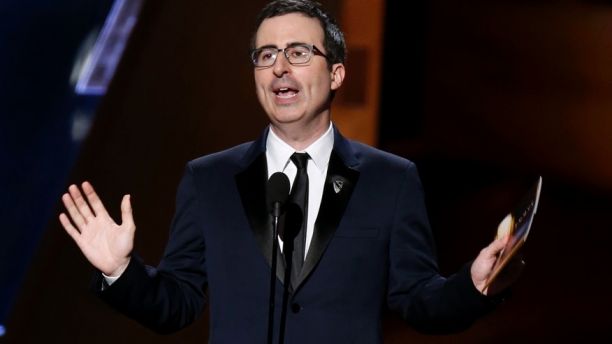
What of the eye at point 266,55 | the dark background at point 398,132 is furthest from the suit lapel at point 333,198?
the dark background at point 398,132

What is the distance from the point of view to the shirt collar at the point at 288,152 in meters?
1.85

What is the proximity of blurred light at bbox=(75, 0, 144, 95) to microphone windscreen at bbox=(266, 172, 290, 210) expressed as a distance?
80.8 inches

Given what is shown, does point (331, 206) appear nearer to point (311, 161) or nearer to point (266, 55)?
point (311, 161)

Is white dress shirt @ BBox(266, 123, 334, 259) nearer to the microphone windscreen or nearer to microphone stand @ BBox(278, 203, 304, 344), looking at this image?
microphone stand @ BBox(278, 203, 304, 344)

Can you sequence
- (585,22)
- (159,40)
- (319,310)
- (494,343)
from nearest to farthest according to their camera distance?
(319,310)
(585,22)
(494,343)
(159,40)

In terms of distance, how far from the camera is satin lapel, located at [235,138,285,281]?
5.74 feet

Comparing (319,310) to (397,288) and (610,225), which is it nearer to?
(397,288)

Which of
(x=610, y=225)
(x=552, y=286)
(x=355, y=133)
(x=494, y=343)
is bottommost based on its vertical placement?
(x=494, y=343)

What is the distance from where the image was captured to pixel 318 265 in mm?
1741

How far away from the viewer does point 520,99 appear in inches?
116

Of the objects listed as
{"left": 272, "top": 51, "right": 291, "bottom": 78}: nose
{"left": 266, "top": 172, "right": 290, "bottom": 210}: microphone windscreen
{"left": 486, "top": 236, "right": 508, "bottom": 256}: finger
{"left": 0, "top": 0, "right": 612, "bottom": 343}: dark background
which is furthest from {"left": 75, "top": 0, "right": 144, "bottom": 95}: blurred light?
{"left": 486, "top": 236, "right": 508, "bottom": 256}: finger

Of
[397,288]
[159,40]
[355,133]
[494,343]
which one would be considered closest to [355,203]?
[397,288]

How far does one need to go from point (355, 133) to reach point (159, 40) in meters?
0.90

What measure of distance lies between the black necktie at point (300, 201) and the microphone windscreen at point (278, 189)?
0.64 ft
